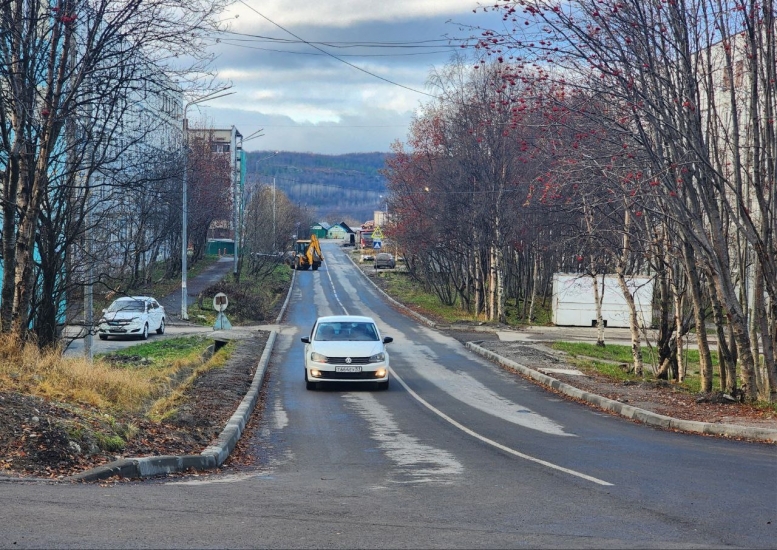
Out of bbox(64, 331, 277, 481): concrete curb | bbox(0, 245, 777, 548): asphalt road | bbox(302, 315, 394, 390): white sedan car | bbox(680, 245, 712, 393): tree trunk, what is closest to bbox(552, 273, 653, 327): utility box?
bbox(680, 245, 712, 393): tree trunk

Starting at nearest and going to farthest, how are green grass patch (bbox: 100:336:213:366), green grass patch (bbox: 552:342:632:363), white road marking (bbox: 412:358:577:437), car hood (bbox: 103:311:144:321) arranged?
white road marking (bbox: 412:358:577:437) < green grass patch (bbox: 100:336:213:366) < green grass patch (bbox: 552:342:632:363) < car hood (bbox: 103:311:144:321)

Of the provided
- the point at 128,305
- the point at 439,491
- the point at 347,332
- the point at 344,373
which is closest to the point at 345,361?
the point at 344,373

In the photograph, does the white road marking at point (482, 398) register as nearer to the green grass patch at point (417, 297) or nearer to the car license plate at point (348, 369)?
the car license plate at point (348, 369)

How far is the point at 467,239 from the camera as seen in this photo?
1743 inches

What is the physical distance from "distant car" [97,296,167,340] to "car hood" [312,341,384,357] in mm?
15538

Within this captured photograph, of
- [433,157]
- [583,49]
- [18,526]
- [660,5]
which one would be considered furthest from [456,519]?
[433,157]

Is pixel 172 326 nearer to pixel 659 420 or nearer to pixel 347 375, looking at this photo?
pixel 347 375

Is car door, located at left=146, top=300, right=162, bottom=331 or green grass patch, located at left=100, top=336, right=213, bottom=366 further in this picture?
car door, located at left=146, top=300, right=162, bottom=331

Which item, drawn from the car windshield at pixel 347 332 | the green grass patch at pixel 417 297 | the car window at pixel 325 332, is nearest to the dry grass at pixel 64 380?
the car window at pixel 325 332

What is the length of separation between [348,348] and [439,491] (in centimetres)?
1140

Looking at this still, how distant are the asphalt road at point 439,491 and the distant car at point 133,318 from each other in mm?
18554

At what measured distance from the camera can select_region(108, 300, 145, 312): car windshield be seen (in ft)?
114

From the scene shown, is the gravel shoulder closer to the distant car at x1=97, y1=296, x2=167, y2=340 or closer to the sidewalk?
the distant car at x1=97, y1=296, x2=167, y2=340

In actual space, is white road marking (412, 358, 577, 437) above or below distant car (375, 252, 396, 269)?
below
